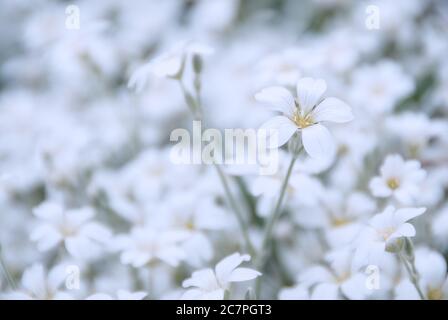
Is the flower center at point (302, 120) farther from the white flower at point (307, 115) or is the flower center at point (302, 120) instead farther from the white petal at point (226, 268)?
the white petal at point (226, 268)

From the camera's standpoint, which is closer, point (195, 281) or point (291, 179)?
point (195, 281)

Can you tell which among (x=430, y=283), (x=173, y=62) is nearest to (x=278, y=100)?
(x=173, y=62)

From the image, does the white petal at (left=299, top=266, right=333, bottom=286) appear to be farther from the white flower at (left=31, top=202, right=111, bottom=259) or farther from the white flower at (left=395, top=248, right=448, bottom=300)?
the white flower at (left=31, top=202, right=111, bottom=259)

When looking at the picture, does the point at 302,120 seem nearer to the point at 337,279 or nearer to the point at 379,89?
the point at 337,279

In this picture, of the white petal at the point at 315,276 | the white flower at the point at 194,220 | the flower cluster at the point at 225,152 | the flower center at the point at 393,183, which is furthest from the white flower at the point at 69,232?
the flower center at the point at 393,183

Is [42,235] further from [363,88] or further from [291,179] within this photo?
[363,88]

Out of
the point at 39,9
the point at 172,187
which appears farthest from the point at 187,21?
the point at 172,187
